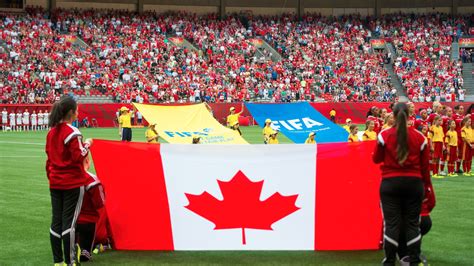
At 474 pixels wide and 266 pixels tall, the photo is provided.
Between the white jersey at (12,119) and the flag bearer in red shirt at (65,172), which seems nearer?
the flag bearer in red shirt at (65,172)

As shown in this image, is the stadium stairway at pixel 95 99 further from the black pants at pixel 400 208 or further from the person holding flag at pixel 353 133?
the black pants at pixel 400 208

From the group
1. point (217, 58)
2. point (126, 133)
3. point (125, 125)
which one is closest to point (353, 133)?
point (126, 133)

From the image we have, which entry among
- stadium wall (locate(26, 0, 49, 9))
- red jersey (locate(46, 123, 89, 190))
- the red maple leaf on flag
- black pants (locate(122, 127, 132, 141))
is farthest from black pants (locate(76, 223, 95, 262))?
stadium wall (locate(26, 0, 49, 9))

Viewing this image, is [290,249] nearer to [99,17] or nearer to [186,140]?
[186,140]

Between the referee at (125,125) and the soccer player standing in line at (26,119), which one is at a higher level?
the referee at (125,125)

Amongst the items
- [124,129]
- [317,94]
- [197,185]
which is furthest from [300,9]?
[197,185]

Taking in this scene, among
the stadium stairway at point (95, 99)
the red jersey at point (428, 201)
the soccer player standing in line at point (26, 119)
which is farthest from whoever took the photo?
the stadium stairway at point (95, 99)

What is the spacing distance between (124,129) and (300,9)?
42.7 m

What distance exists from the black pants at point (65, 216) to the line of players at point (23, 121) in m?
34.0

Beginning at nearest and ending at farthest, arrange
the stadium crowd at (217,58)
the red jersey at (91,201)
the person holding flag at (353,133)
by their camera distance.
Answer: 1. the red jersey at (91,201)
2. the person holding flag at (353,133)
3. the stadium crowd at (217,58)

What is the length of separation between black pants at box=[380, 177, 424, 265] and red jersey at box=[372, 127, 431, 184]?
7 cm

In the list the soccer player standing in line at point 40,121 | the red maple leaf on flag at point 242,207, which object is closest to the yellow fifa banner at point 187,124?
the red maple leaf on flag at point 242,207

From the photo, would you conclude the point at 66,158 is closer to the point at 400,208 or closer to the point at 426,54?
the point at 400,208

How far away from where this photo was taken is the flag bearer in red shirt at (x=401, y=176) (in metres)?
6.86
